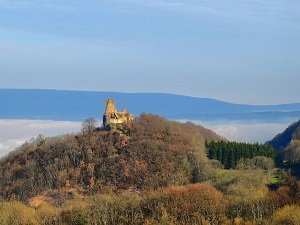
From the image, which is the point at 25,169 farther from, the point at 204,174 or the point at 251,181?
the point at 251,181

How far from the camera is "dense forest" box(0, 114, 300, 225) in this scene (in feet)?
144

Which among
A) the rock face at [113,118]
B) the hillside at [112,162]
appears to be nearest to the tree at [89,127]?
the hillside at [112,162]

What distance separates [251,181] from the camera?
5334 cm

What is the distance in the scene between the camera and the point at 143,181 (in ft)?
199

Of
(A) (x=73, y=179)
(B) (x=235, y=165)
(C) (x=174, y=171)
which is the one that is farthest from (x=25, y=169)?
(B) (x=235, y=165)

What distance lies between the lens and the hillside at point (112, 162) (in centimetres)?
6169

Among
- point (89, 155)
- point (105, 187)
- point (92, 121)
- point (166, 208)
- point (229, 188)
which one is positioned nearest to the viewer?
point (166, 208)

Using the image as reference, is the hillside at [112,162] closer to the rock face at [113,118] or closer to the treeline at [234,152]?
the rock face at [113,118]

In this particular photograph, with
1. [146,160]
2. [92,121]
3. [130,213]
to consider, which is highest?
[92,121]

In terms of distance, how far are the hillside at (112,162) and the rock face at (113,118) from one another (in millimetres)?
1467

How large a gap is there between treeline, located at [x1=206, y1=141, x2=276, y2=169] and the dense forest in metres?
0.12

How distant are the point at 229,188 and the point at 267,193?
624cm

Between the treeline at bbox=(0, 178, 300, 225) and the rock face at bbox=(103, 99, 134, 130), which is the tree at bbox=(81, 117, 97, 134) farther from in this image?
the treeline at bbox=(0, 178, 300, 225)

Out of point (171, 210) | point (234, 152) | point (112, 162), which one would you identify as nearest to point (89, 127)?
point (112, 162)
